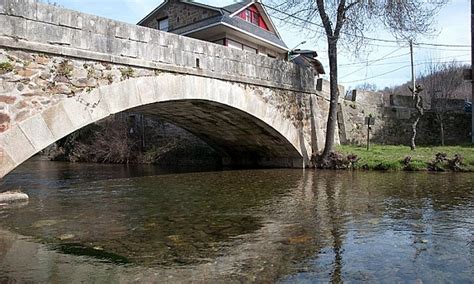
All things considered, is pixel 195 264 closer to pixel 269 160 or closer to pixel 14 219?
pixel 14 219

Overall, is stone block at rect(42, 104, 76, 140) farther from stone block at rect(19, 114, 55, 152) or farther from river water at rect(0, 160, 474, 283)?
river water at rect(0, 160, 474, 283)

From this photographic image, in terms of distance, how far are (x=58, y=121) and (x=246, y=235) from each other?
3766mm

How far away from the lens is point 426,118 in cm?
1942

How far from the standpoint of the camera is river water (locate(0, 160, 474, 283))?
3744 mm

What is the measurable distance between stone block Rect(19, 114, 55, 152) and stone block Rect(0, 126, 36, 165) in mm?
67

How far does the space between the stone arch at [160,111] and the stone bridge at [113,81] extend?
18 millimetres

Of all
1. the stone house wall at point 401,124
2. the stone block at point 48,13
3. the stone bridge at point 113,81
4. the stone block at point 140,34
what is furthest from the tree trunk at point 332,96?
the stone block at point 48,13

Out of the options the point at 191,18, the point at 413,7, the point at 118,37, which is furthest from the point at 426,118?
the point at 118,37

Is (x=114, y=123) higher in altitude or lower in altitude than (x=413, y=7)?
lower

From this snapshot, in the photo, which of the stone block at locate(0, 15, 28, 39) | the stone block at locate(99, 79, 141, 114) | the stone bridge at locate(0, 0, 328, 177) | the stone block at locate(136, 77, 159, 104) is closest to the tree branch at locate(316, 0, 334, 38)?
the stone bridge at locate(0, 0, 328, 177)

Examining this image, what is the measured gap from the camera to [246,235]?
206 inches

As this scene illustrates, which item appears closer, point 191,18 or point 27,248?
point 27,248

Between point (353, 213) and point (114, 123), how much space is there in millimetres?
17848

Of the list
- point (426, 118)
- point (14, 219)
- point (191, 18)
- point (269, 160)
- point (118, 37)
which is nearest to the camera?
point (14, 219)
